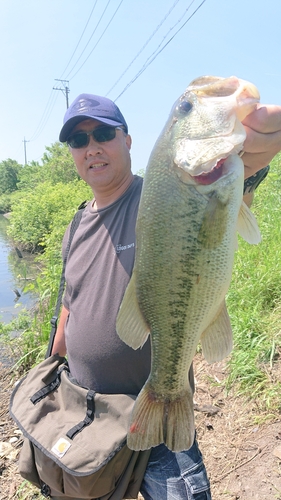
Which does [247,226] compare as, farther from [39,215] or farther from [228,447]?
[39,215]

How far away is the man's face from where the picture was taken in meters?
2.50

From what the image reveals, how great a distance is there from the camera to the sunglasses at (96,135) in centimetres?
252

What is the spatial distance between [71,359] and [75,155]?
4.50 ft

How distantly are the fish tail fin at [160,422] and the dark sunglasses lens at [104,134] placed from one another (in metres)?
1.60

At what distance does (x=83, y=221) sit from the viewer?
263 centimetres

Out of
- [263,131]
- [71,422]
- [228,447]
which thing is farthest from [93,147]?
[228,447]

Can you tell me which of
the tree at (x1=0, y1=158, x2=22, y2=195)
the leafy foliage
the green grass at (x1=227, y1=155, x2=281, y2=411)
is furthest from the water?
the tree at (x1=0, y1=158, x2=22, y2=195)

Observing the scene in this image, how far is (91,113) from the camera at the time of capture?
2482 mm

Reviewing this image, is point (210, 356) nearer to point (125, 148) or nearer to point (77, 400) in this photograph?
point (77, 400)

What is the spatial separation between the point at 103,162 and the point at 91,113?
0.33 meters

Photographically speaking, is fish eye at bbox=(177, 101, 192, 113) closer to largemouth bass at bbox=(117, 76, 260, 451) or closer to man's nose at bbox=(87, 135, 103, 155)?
largemouth bass at bbox=(117, 76, 260, 451)

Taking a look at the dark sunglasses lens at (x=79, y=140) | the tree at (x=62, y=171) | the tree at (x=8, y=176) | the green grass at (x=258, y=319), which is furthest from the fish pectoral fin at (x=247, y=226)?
the tree at (x=8, y=176)

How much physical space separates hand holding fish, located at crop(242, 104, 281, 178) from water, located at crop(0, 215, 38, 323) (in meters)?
5.82

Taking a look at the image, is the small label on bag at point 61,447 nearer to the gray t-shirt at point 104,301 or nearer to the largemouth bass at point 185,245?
the gray t-shirt at point 104,301
